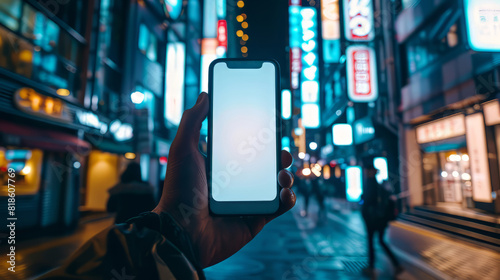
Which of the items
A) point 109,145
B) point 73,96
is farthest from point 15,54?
point 109,145

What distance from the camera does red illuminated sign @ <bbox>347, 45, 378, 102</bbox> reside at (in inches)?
464

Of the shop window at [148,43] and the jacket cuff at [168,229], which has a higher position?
the shop window at [148,43]

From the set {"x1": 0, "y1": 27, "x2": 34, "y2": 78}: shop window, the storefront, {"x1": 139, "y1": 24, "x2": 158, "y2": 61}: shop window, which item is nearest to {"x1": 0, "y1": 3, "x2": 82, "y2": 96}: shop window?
{"x1": 0, "y1": 27, "x2": 34, "y2": 78}: shop window

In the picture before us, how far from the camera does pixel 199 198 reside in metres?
1.84

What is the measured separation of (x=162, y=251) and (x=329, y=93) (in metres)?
29.5

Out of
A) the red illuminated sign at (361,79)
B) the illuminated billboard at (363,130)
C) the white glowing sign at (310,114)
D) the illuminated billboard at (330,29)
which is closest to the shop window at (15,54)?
the red illuminated sign at (361,79)

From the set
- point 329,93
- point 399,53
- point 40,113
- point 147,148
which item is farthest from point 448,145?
point 329,93

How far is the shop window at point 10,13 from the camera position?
7803mm

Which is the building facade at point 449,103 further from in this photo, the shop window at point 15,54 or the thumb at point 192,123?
the shop window at point 15,54

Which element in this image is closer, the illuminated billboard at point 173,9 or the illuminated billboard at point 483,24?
the illuminated billboard at point 483,24

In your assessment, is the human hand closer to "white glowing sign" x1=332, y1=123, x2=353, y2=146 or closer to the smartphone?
the smartphone

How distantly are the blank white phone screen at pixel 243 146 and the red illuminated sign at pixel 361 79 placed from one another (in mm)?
11010

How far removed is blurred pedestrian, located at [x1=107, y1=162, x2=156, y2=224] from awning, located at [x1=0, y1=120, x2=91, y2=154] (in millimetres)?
5716

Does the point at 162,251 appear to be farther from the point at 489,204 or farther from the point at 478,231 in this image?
the point at 489,204
